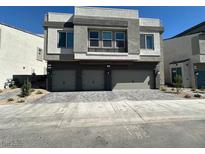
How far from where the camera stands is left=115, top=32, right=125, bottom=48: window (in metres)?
15.1

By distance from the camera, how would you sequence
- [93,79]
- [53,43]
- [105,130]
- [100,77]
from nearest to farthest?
[105,130], [53,43], [93,79], [100,77]

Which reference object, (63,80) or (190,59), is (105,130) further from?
(190,59)

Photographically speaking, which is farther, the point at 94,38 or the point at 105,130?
the point at 94,38

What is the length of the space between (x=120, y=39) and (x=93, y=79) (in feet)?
17.9

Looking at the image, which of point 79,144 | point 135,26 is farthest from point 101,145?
point 135,26

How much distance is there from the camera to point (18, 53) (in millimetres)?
17672

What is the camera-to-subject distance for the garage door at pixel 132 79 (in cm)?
1592

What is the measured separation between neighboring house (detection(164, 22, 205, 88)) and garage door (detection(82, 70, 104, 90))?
35.0 ft

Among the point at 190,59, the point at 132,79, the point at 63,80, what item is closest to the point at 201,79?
the point at 190,59

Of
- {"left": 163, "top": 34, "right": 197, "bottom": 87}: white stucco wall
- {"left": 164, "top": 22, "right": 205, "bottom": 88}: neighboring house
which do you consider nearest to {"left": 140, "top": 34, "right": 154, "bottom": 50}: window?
{"left": 164, "top": 22, "right": 205, "bottom": 88}: neighboring house

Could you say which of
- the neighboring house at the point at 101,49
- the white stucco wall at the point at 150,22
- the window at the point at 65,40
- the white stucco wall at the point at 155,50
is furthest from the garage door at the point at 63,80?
the white stucco wall at the point at 150,22

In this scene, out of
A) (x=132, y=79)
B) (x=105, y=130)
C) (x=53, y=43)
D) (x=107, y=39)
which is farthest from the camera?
(x=132, y=79)

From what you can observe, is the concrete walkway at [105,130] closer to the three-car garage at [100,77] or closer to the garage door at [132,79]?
the three-car garage at [100,77]

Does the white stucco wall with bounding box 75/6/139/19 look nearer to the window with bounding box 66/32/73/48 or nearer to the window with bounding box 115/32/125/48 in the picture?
the window with bounding box 115/32/125/48
